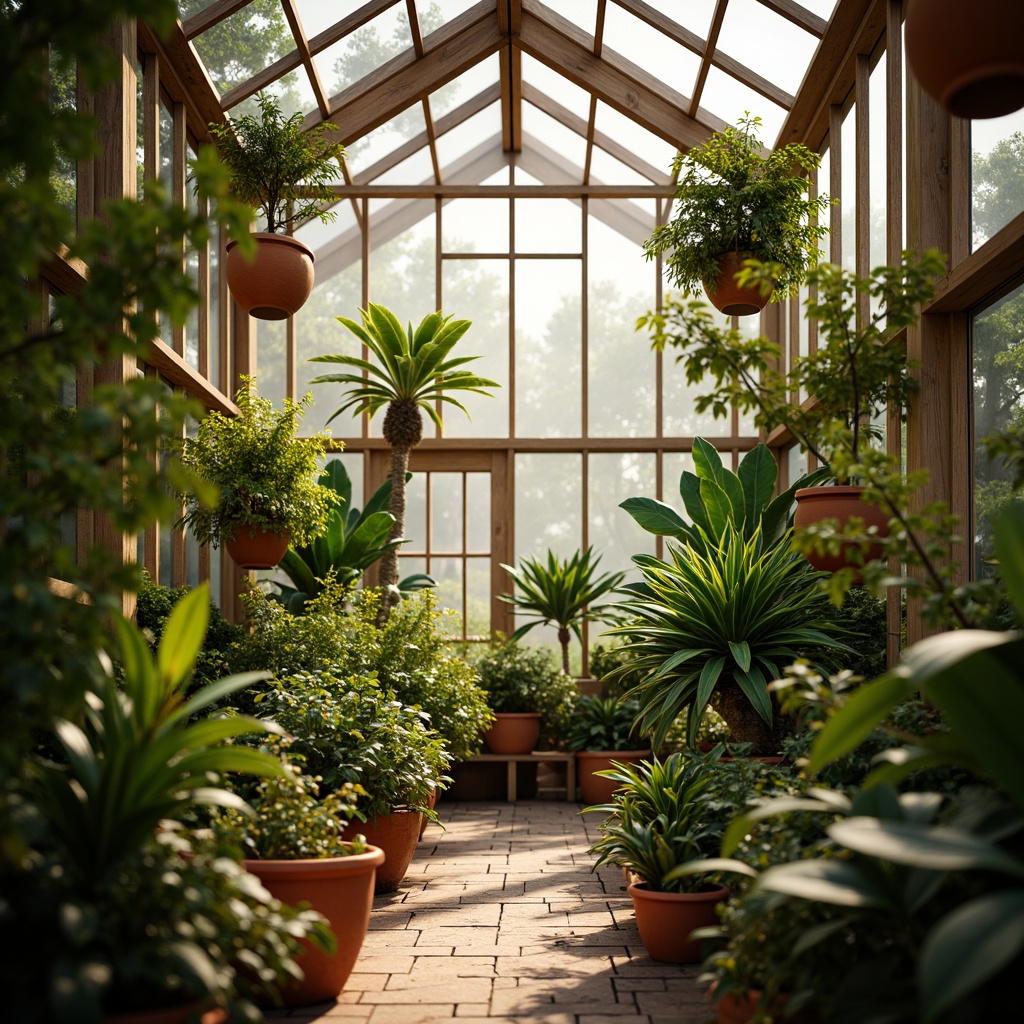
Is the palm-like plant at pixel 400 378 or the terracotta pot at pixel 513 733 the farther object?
the terracotta pot at pixel 513 733

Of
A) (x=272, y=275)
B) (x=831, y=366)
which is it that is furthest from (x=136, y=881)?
(x=272, y=275)

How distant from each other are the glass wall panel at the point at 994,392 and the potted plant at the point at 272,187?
3221 millimetres

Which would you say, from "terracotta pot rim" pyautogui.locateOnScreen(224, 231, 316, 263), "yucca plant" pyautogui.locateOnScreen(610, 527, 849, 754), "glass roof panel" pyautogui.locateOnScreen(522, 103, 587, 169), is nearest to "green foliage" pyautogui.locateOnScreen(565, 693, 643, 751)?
"yucca plant" pyautogui.locateOnScreen(610, 527, 849, 754)

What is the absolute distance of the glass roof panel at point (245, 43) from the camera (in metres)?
5.64

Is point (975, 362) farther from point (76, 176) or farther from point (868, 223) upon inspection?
point (76, 176)

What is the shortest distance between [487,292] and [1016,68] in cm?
567

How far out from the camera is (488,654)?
6.66 m

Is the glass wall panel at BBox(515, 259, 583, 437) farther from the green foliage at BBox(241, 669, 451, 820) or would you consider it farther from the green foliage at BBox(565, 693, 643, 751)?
the green foliage at BBox(241, 669, 451, 820)

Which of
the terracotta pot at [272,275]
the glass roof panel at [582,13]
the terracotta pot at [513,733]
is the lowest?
the terracotta pot at [513,733]

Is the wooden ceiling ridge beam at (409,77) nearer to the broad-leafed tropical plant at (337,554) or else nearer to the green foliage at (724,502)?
the broad-leafed tropical plant at (337,554)

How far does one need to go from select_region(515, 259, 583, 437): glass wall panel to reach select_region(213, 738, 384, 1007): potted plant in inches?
199

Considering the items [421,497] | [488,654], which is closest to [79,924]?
[488,654]

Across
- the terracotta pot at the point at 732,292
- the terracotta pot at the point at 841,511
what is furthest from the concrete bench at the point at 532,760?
the terracotta pot at the point at 841,511

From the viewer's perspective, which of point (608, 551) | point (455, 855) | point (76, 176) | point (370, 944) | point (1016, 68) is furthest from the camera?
point (608, 551)
